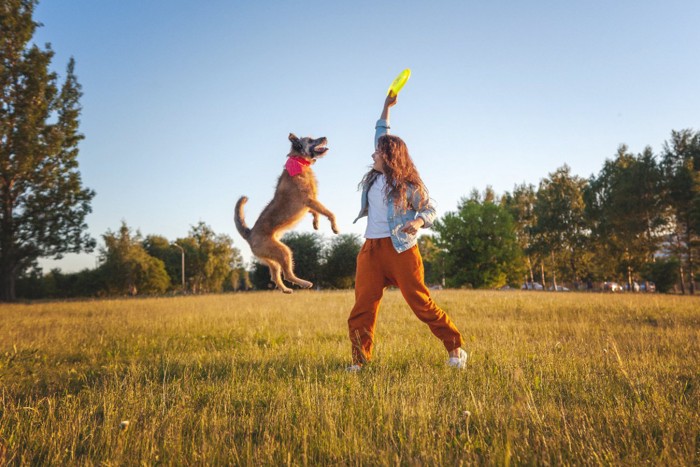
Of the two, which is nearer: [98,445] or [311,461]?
[311,461]

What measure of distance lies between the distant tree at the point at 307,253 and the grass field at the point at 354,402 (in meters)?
30.6

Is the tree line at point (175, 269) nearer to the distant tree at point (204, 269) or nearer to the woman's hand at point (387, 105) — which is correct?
the distant tree at point (204, 269)

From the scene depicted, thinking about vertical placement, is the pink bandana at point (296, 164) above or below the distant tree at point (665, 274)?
above

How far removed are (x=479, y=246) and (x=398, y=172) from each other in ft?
155

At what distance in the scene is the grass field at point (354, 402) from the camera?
8.86 ft

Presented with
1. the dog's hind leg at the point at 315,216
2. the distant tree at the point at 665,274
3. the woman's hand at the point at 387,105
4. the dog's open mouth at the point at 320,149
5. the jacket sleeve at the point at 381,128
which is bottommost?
the distant tree at the point at 665,274

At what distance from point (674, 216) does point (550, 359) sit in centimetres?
4148

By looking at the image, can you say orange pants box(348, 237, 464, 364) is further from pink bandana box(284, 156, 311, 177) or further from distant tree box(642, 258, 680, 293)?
distant tree box(642, 258, 680, 293)

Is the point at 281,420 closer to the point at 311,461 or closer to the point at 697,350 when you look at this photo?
the point at 311,461

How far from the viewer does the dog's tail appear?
4.76 meters

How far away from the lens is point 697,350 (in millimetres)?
5938

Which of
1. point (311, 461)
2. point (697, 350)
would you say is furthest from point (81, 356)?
point (697, 350)

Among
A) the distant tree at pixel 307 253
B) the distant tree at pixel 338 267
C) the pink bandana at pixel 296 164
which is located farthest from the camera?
the distant tree at pixel 338 267

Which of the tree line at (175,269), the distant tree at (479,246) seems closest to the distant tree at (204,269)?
the tree line at (175,269)
